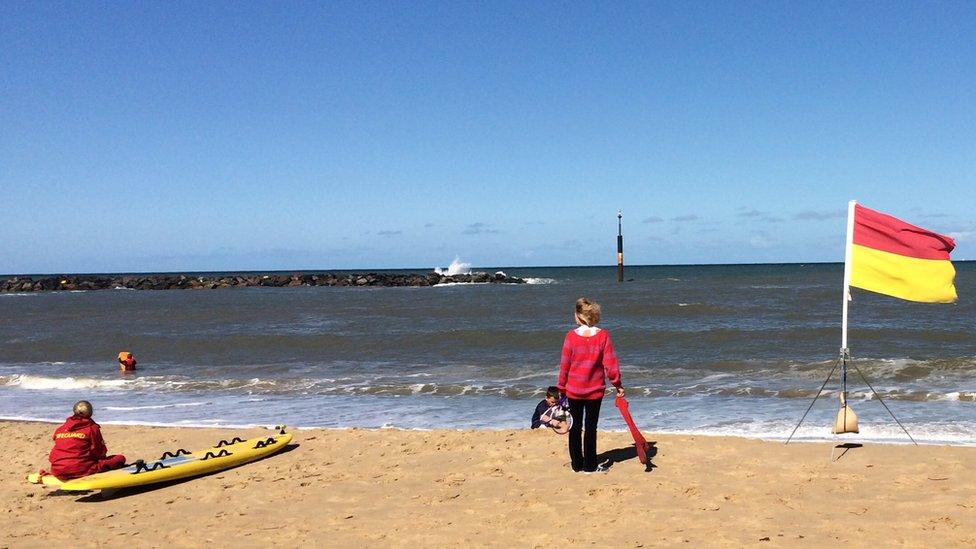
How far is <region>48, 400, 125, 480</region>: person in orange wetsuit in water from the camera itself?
7348 mm

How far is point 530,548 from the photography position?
528cm

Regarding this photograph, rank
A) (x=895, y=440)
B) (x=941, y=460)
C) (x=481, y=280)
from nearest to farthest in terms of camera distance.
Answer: (x=941, y=460) < (x=895, y=440) < (x=481, y=280)

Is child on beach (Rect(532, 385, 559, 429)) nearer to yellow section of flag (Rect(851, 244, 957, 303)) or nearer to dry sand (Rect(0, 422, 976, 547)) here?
dry sand (Rect(0, 422, 976, 547))

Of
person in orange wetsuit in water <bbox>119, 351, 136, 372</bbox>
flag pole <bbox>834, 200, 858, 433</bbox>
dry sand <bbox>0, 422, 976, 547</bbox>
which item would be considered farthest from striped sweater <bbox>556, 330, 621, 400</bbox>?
person in orange wetsuit in water <bbox>119, 351, 136, 372</bbox>

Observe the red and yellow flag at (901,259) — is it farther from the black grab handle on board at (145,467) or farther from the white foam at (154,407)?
the white foam at (154,407)

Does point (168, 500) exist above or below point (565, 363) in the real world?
below

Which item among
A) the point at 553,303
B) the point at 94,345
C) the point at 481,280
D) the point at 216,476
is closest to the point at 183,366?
the point at 94,345

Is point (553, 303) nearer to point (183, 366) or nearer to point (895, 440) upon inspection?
point (183, 366)

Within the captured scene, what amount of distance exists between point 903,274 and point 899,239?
1.12ft

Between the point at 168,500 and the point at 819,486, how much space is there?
5.99 metres

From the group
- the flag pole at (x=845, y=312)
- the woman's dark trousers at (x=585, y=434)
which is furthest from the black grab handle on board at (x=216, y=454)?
the flag pole at (x=845, y=312)

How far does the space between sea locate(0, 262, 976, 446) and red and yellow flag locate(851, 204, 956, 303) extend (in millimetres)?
2659

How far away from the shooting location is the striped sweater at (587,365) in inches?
256

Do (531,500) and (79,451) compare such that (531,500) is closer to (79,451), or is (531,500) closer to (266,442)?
(266,442)
